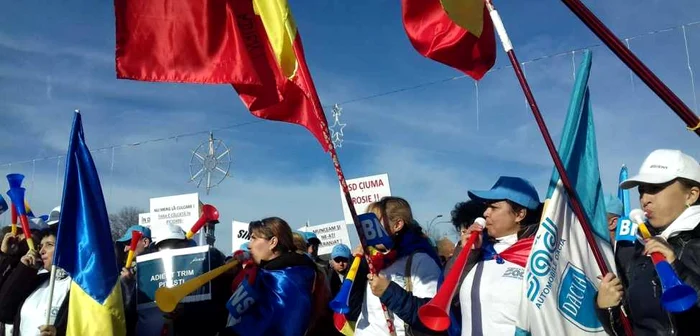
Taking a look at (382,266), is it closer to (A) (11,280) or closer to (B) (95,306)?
(B) (95,306)

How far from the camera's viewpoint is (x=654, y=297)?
279cm

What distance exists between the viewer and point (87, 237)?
445 cm

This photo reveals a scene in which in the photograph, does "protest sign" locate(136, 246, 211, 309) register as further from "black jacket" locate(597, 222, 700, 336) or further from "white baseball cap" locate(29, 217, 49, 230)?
"black jacket" locate(597, 222, 700, 336)

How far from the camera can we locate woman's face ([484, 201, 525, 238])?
12.3 feet

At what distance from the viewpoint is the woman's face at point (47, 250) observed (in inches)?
196

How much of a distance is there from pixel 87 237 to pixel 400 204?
210 centimetres

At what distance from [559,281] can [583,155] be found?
2.33ft

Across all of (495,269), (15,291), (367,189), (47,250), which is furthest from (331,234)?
(495,269)

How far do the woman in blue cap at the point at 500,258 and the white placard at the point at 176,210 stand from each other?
8.05 meters

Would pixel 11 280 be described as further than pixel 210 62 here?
Yes

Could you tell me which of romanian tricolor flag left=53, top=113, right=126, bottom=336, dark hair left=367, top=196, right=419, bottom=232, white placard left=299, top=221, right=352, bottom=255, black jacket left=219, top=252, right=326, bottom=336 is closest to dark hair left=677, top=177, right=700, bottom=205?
dark hair left=367, top=196, right=419, bottom=232

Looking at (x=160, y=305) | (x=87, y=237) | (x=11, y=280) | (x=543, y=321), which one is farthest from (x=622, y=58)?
(x=11, y=280)

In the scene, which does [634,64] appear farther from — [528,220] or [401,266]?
[401,266]

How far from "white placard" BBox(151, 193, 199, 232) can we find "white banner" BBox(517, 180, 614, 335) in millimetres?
8646
